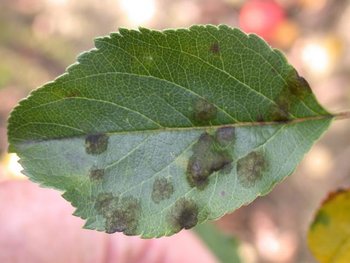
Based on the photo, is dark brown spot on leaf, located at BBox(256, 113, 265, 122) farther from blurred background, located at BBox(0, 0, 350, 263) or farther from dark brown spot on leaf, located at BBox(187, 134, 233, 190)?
blurred background, located at BBox(0, 0, 350, 263)

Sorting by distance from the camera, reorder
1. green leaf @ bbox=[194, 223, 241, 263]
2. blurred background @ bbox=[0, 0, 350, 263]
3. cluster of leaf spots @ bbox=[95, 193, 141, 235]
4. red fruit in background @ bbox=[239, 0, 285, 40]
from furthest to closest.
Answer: red fruit in background @ bbox=[239, 0, 285, 40], blurred background @ bbox=[0, 0, 350, 263], green leaf @ bbox=[194, 223, 241, 263], cluster of leaf spots @ bbox=[95, 193, 141, 235]

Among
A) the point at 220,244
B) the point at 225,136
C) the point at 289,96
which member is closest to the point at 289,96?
the point at 289,96

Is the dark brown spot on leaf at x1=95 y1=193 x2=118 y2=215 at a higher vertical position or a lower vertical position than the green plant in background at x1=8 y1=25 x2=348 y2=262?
lower

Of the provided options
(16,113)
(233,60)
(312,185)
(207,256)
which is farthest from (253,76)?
(312,185)

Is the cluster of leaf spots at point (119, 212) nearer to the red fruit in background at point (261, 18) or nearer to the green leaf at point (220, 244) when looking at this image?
the green leaf at point (220, 244)

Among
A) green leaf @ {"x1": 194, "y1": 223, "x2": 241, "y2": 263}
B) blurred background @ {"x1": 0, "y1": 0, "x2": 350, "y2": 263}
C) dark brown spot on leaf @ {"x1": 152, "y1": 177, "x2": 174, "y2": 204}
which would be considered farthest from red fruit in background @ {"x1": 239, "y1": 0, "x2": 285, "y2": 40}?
dark brown spot on leaf @ {"x1": 152, "y1": 177, "x2": 174, "y2": 204}

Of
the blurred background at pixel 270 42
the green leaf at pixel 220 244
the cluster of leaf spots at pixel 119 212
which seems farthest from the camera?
the blurred background at pixel 270 42

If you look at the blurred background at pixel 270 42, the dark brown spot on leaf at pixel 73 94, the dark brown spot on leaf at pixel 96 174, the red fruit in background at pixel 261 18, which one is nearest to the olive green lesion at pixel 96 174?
the dark brown spot on leaf at pixel 96 174

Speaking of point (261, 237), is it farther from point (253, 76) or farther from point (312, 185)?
point (253, 76)
